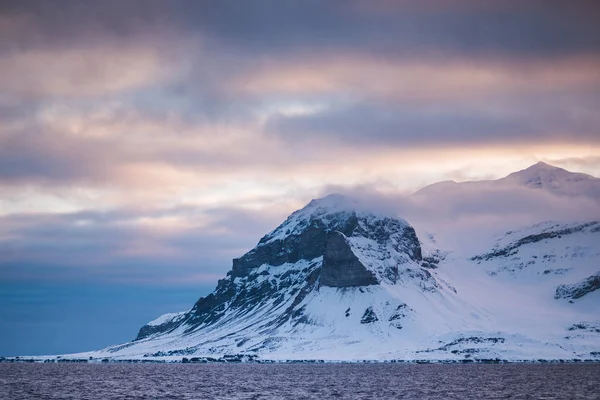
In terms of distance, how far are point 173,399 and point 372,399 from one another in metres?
39.8

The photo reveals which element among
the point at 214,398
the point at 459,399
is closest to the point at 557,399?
the point at 459,399

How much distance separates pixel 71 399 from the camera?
19900 cm

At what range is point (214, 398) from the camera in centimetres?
19950

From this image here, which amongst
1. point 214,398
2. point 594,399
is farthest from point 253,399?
point 594,399

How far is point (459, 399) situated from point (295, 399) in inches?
1283

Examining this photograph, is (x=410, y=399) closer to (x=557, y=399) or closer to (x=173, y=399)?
(x=557, y=399)

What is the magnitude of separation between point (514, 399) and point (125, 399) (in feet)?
253

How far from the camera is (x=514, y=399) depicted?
19700cm

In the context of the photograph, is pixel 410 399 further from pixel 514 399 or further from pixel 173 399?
pixel 173 399

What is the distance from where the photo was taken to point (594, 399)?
193m

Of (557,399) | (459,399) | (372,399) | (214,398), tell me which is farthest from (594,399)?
(214,398)

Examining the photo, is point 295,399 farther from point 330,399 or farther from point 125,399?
point 125,399

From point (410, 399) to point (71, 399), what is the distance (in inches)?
2668

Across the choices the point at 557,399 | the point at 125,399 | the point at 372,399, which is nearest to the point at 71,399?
the point at 125,399
